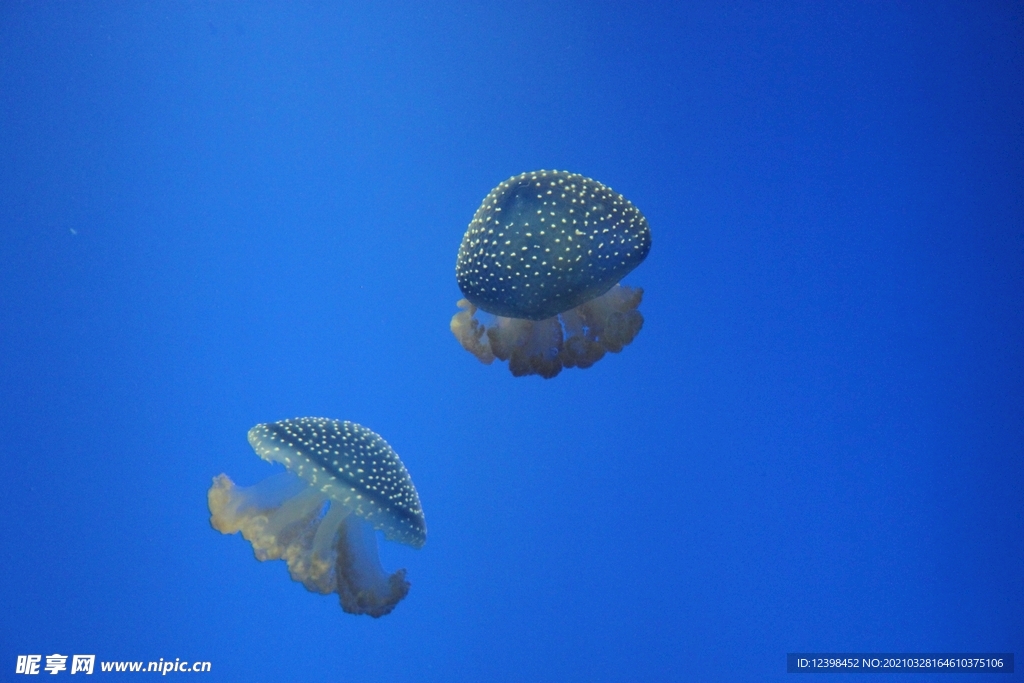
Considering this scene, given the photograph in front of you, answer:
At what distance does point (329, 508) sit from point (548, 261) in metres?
1.70

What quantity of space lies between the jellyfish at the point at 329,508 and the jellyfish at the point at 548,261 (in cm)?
89

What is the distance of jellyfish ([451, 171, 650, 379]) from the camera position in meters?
3.26

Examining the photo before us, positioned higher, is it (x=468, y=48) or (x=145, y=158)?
(x=468, y=48)

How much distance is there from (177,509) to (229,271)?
137 cm

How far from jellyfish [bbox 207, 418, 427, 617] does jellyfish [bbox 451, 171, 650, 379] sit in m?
0.89

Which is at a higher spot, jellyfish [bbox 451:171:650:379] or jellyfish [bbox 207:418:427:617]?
jellyfish [bbox 451:171:650:379]

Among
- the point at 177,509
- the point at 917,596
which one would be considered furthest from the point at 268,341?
the point at 917,596

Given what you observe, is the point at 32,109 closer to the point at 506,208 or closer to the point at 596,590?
the point at 506,208

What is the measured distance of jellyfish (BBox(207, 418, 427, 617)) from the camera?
10.8ft

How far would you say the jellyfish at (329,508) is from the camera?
10.8ft

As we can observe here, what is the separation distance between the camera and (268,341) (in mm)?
4043

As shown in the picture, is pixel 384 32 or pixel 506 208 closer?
pixel 506 208

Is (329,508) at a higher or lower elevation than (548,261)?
lower

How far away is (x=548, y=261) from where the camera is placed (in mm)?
3246
